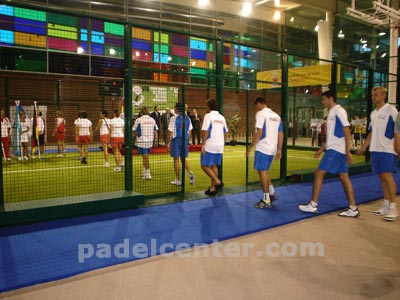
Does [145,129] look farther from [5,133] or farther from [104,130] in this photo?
[5,133]

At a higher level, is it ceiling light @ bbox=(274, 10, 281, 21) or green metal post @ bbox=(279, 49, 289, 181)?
ceiling light @ bbox=(274, 10, 281, 21)

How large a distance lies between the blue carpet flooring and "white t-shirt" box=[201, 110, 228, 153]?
100 cm

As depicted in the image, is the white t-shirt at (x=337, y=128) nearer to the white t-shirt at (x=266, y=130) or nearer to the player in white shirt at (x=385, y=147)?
the player in white shirt at (x=385, y=147)

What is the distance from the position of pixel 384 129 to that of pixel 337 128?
844 mm

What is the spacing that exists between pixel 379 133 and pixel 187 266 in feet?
13.4

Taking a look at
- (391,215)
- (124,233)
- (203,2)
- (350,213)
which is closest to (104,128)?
(124,233)

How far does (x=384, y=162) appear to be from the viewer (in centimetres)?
596

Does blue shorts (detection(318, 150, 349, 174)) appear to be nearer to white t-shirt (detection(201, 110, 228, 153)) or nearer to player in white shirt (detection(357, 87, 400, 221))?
player in white shirt (detection(357, 87, 400, 221))

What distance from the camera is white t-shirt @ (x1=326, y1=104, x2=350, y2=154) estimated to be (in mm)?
5763

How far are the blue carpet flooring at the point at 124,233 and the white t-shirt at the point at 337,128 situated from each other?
116 cm

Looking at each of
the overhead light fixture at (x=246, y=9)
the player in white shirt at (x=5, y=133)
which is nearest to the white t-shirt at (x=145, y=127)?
the player in white shirt at (x=5, y=133)

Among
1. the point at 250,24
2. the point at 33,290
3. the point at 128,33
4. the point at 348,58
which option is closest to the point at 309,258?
the point at 33,290

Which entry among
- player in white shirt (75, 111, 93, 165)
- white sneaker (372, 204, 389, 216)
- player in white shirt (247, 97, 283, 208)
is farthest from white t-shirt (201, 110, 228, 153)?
player in white shirt (75, 111, 93, 165)

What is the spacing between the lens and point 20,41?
17.0 m
